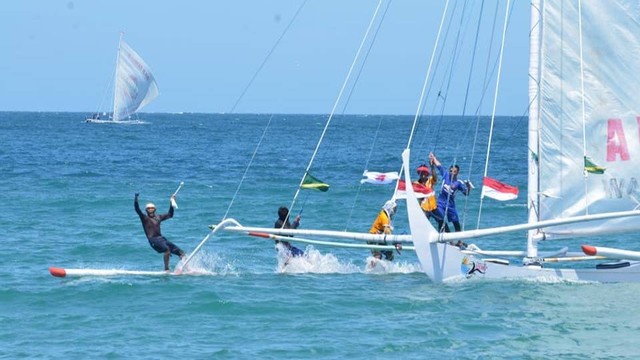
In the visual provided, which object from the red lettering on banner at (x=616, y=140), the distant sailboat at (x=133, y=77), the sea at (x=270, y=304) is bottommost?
the sea at (x=270, y=304)

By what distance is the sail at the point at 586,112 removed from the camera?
65.3 feet

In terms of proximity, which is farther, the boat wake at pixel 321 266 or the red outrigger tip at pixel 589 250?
the boat wake at pixel 321 266

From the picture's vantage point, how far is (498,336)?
17.6 m

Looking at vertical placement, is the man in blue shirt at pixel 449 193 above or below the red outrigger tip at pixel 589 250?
above

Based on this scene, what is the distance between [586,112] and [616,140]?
2.30 feet

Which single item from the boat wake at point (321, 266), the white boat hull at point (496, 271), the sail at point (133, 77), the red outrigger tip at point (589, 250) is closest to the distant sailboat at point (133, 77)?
the sail at point (133, 77)

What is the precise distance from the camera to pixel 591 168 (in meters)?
19.9

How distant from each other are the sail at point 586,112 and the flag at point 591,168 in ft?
0.06

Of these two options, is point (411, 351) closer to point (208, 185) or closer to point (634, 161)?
point (634, 161)

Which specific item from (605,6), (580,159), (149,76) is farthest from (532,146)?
(149,76)

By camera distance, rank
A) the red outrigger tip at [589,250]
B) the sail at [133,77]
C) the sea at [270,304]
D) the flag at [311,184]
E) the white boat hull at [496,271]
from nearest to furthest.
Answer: the sea at [270,304], the red outrigger tip at [589,250], the white boat hull at [496,271], the flag at [311,184], the sail at [133,77]

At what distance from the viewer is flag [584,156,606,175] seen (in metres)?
19.9

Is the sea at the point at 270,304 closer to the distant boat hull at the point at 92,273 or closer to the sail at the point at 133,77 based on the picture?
the distant boat hull at the point at 92,273

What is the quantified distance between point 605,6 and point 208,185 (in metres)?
30.3
